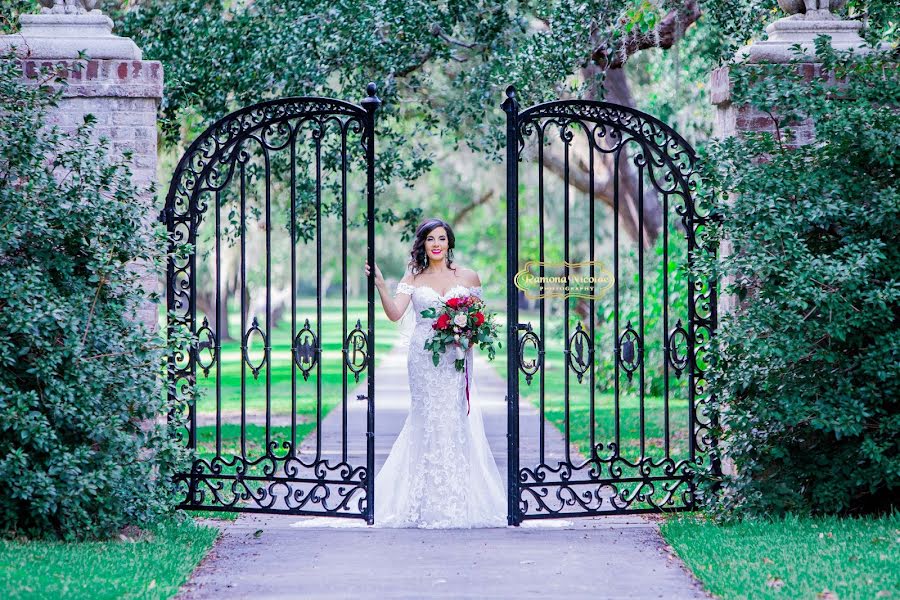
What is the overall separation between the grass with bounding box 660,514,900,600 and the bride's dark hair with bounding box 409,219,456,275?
242 centimetres

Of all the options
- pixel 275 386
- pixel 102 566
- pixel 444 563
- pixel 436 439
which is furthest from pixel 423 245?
pixel 275 386

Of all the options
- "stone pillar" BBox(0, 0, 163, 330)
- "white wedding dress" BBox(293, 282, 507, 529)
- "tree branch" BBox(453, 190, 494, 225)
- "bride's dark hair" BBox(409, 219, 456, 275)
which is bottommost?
"white wedding dress" BBox(293, 282, 507, 529)

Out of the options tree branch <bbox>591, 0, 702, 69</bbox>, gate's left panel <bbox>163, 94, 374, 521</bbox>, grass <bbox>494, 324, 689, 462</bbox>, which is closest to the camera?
gate's left panel <bbox>163, 94, 374, 521</bbox>

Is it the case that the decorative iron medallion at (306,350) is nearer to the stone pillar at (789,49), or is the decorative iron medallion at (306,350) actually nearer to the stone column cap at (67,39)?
the stone column cap at (67,39)

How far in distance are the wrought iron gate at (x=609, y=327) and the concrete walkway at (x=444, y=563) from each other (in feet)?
1.55

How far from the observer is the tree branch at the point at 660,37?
37.4 feet

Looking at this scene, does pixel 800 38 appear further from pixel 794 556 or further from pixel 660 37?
pixel 660 37

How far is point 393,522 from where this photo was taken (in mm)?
7758

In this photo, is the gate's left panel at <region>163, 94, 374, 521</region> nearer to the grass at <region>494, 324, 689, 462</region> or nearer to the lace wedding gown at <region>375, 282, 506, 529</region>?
the lace wedding gown at <region>375, 282, 506, 529</region>

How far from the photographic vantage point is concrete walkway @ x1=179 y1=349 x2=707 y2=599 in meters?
5.76

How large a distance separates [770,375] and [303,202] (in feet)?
17.9

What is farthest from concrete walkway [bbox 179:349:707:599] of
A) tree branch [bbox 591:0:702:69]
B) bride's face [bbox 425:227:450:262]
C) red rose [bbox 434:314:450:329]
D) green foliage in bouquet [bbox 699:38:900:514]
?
tree branch [bbox 591:0:702:69]

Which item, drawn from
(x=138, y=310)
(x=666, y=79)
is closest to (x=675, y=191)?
(x=138, y=310)

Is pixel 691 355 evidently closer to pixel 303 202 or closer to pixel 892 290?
pixel 892 290
